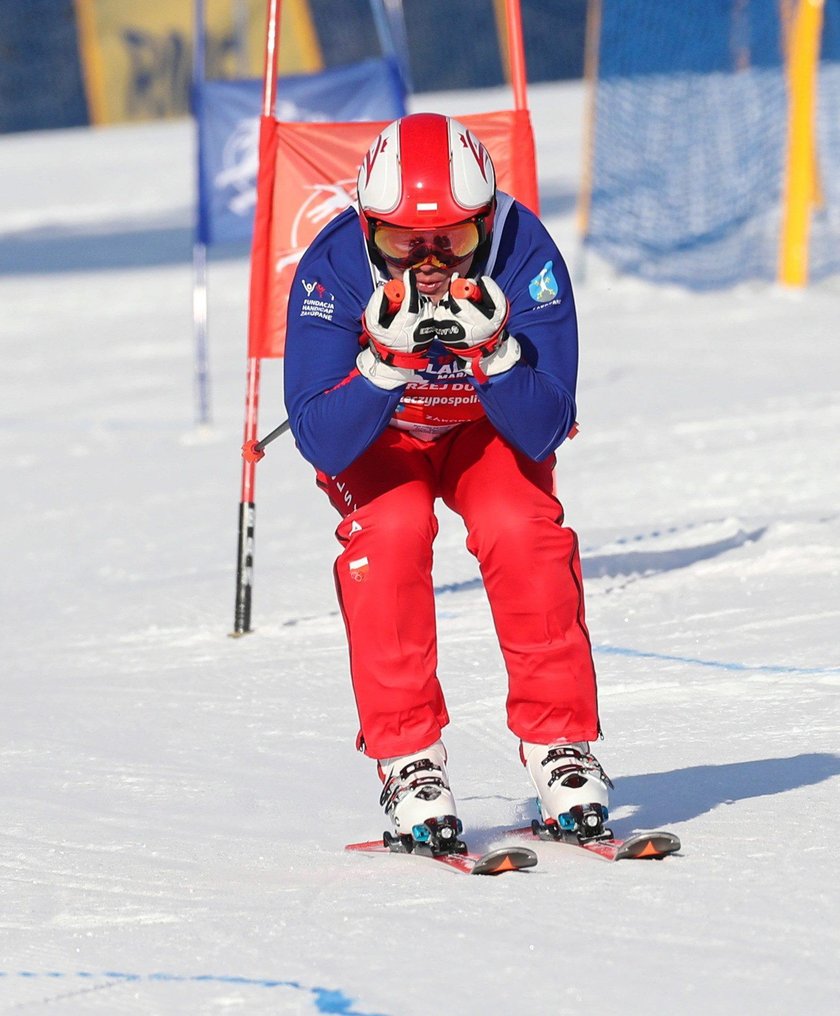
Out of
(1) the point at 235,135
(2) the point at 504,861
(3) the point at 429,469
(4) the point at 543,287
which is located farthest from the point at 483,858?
(1) the point at 235,135

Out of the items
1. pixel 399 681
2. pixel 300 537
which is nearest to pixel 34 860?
pixel 399 681

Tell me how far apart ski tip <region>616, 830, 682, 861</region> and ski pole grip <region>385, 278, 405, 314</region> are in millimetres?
1040

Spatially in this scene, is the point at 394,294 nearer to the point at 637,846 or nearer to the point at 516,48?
the point at 637,846

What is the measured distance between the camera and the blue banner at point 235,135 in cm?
880

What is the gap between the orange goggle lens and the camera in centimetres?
338

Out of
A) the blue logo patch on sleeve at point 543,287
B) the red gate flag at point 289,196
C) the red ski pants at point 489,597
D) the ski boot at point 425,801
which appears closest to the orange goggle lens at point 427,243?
the blue logo patch on sleeve at point 543,287

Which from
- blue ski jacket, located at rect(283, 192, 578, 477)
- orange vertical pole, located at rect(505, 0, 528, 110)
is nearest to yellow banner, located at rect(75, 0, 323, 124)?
orange vertical pole, located at rect(505, 0, 528, 110)

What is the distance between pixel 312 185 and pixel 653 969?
3716 mm

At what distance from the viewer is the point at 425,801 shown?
134 inches

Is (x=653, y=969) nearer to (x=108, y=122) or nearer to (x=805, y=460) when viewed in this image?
(x=805, y=460)

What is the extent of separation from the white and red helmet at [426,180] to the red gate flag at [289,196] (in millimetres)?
2324

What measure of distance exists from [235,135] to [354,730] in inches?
213

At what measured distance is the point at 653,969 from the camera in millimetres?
2697

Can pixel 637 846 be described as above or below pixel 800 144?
below
